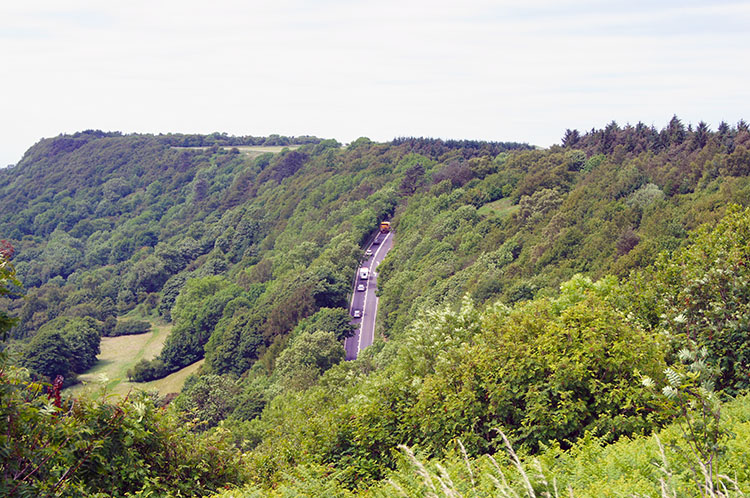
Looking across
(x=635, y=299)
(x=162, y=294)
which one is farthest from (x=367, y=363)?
(x=162, y=294)

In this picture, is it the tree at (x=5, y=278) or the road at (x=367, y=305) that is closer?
the tree at (x=5, y=278)

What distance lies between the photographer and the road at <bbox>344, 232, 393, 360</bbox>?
59094 mm

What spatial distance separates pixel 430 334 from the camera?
23.9 meters

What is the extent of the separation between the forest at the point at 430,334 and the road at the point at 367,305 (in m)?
1.96

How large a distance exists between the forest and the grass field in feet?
8.63

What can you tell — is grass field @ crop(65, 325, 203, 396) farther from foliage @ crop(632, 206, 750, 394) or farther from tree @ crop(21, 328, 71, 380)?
foliage @ crop(632, 206, 750, 394)

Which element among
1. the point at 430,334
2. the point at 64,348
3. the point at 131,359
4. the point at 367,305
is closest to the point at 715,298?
the point at 430,334

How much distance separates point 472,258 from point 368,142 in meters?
110

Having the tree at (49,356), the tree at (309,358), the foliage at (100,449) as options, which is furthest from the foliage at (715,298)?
the tree at (49,356)

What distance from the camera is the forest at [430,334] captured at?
29.2 ft

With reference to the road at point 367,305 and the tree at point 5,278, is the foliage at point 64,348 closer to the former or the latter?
the road at point 367,305

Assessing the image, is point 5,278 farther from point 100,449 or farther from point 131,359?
point 131,359

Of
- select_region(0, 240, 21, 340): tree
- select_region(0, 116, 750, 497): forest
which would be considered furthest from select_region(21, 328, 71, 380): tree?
select_region(0, 240, 21, 340): tree

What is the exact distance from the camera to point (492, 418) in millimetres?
15539
